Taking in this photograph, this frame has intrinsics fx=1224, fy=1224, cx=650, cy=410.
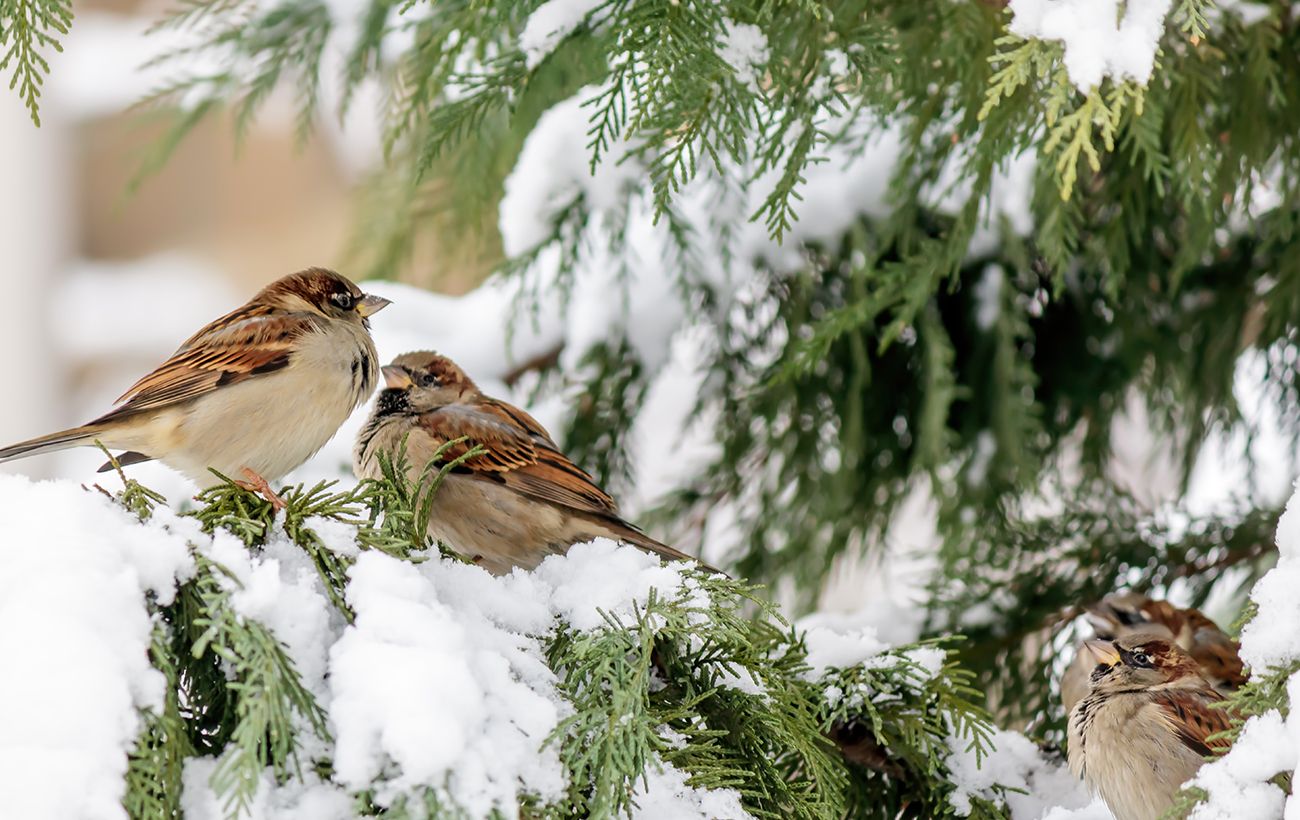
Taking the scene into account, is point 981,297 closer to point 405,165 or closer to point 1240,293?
point 1240,293

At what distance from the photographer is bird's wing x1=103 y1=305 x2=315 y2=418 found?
1672 mm

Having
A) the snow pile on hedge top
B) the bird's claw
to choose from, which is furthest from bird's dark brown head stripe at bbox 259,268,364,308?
the snow pile on hedge top

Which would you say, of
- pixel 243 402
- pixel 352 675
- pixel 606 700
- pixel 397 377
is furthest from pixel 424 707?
pixel 397 377

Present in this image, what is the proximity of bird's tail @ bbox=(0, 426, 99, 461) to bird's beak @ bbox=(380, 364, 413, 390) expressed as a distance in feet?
1.74

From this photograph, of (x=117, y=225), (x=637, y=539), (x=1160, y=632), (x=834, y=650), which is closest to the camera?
(x=834, y=650)

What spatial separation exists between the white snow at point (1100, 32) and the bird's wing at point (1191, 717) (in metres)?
0.82

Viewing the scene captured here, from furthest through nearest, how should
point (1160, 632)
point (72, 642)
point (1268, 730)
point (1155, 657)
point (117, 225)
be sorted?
point (117, 225)
point (1160, 632)
point (1155, 657)
point (1268, 730)
point (72, 642)

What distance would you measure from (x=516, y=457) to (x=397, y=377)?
0.96ft

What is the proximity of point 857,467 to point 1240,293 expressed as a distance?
2.45 feet

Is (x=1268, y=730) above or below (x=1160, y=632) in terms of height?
below

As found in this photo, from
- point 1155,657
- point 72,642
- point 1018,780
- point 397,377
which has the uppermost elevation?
point 397,377

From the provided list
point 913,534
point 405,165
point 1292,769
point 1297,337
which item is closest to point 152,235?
point 913,534

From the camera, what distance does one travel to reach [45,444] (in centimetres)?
145

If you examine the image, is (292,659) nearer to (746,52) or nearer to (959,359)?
(746,52)
